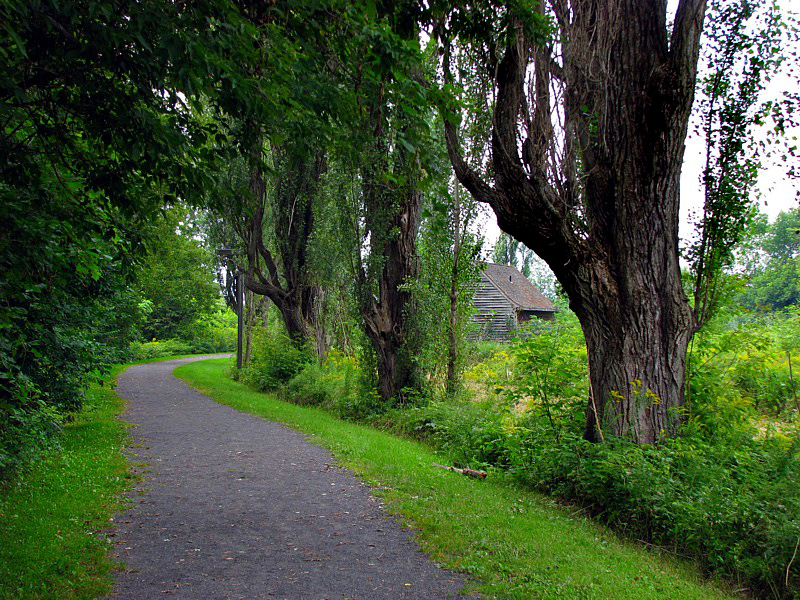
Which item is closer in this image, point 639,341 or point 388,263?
point 639,341

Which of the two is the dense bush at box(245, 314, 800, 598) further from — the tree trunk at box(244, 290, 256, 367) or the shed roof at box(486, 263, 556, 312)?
the shed roof at box(486, 263, 556, 312)

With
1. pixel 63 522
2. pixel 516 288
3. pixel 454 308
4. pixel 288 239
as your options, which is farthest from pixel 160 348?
pixel 63 522

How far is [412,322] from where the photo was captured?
47.2 ft

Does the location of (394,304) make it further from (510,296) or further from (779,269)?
(779,269)

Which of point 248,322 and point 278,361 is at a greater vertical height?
point 248,322

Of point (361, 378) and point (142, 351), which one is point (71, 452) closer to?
point (361, 378)

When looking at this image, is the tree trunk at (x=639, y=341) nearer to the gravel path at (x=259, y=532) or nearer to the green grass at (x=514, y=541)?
the green grass at (x=514, y=541)

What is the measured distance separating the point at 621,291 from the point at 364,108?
3714 mm

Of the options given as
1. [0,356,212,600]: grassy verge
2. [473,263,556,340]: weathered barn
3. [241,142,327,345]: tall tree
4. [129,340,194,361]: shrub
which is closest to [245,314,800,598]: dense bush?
[0,356,212,600]: grassy verge

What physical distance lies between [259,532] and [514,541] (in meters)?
2.41

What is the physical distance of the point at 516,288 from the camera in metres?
42.3

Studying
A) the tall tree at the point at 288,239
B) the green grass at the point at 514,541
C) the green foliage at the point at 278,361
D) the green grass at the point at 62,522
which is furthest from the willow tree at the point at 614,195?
the green foliage at the point at 278,361

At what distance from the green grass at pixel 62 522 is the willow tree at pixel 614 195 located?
540 centimetres

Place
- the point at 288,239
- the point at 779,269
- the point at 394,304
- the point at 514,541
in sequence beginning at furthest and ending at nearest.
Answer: the point at 779,269
the point at 288,239
the point at 394,304
the point at 514,541
